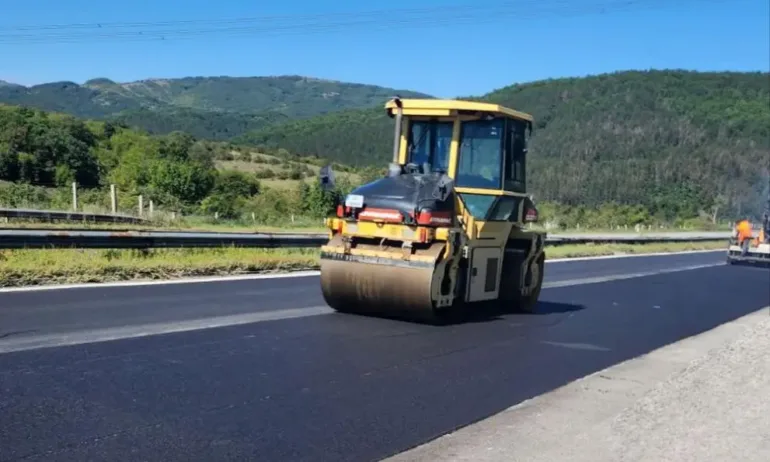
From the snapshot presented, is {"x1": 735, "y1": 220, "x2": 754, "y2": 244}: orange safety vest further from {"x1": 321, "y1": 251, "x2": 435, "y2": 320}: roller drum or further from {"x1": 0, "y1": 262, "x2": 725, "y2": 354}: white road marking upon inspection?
{"x1": 321, "y1": 251, "x2": 435, "y2": 320}: roller drum

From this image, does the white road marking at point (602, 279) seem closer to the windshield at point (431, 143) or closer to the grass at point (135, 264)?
the grass at point (135, 264)

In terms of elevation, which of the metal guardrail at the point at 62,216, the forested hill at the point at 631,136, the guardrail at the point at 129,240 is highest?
the forested hill at the point at 631,136

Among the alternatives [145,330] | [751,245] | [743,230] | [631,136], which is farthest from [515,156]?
[631,136]

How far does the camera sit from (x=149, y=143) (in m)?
61.4

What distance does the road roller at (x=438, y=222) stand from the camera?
10133mm

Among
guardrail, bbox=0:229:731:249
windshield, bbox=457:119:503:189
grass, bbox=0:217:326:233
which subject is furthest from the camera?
grass, bbox=0:217:326:233

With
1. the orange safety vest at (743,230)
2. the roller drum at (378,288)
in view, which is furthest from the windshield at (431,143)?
the orange safety vest at (743,230)

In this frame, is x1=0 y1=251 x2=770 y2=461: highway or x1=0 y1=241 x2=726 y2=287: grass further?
x1=0 y1=241 x2=726 y2=287: grass

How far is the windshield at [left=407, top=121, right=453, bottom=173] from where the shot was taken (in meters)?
11.5

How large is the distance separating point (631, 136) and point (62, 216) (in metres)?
111

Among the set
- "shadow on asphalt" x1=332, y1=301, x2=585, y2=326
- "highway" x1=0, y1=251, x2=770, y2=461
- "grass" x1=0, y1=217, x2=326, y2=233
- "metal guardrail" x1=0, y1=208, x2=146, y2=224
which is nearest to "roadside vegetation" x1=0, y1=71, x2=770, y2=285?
"grass" x1=0, y1=217, x2=326, y2=233

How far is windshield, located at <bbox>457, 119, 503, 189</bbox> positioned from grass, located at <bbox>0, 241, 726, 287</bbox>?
18.8 feet

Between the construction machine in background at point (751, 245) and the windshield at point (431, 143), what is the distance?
22907 mm

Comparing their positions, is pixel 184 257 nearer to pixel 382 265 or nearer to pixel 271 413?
pixel 382 265
